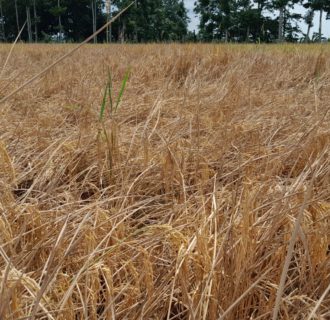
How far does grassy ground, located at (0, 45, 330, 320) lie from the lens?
0.49m

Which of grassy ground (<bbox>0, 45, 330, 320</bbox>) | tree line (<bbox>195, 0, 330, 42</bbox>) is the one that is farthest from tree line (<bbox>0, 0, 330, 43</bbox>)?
grassy ground (<bbox>0, 45, 330, 320</bbox>)

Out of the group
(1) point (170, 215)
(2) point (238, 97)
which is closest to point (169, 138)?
(1) point (170, 215)

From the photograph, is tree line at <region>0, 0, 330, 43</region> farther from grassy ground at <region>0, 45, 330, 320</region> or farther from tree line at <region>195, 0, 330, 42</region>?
grassy ground at <region>0, 45, 330, 320</region>

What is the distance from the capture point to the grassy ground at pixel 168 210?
494mm

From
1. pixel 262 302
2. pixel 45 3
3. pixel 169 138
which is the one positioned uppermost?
pixel 45 3

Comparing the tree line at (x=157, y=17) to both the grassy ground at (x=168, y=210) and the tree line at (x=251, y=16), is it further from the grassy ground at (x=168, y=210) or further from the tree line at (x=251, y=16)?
the grassy ground at (x=168, y=210)

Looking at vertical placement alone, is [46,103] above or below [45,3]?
below

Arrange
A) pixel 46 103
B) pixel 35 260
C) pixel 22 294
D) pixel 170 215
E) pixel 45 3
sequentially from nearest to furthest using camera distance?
1. pixel 22 294
2. pixel 35 260
3. pixel 170 215
4. pixel 46 103
5. pixel 45 3

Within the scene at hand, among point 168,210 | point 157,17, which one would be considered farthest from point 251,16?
point 168,210

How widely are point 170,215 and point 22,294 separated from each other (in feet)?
1.08

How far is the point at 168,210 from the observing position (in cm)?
79

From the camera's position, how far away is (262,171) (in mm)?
941

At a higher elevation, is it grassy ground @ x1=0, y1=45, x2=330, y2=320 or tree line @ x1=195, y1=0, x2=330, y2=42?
tree line @ x1=195, y1=0, x2=330, y2=42

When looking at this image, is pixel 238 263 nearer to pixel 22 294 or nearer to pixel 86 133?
pixel 22 294
